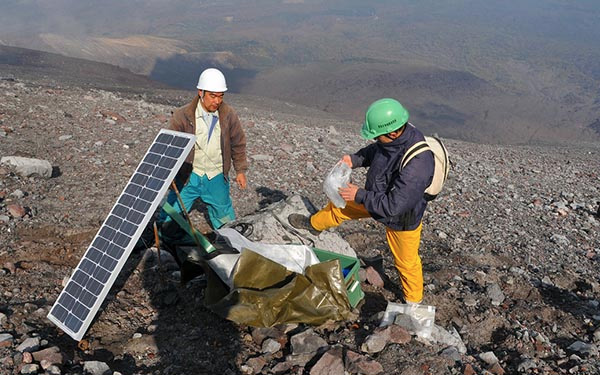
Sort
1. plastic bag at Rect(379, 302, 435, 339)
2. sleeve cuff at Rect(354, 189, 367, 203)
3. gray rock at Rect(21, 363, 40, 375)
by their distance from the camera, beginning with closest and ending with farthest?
gray rock at Rect(21, 363, 40, 375)
plastic bag at Rect(379, 302, 435, 339)
sleeve cuff at Rect(354, 189, 367, 203)

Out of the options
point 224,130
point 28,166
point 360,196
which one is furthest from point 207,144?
point 28,166

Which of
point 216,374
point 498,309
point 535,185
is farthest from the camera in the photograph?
point 535,185

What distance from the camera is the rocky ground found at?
9.68 feet

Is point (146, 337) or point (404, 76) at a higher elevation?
point (146, 337)

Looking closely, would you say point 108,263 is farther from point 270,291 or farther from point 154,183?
point 270,291

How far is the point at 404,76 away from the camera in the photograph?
166 feet

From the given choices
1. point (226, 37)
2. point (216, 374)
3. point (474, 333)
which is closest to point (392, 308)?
point (474, 333)

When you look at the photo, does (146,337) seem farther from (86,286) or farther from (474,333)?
(474,333)

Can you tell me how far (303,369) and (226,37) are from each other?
90375 mm

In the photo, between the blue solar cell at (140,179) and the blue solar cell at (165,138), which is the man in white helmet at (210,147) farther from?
the blue solar cell at (140,179)

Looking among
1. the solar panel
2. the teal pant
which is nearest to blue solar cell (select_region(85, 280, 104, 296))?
the solar panel

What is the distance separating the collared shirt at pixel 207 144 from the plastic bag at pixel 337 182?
1182mm

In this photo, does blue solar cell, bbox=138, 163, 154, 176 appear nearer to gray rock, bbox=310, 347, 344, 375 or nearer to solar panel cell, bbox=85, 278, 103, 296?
solar panel cell, bbox=85, 278, 103, 296

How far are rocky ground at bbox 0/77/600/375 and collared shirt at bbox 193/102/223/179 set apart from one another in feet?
2.98
